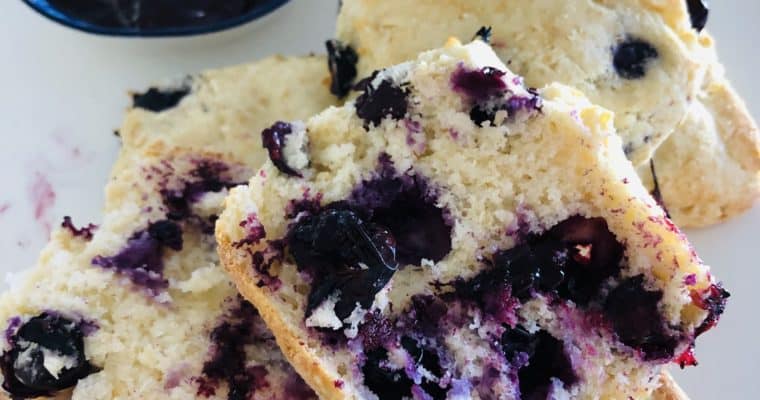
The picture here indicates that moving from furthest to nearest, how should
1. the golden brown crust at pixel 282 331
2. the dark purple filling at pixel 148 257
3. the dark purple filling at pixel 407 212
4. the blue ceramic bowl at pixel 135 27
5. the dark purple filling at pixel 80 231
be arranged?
the blue ceramic bowl at pixel 135 27 → the dark purple filling at pixel 80 231 → the dark purple filling at pixel 148 257 → the dark purple filling at pixel 407 212 → the golden brown crust at pixel 282 331

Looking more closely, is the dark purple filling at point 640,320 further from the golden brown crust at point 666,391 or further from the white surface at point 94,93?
the white surface at point 94,93

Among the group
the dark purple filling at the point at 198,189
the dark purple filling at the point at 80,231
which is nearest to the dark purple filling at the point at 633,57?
the dark purple filling at the point at 198,189

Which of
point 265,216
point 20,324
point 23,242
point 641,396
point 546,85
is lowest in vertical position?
point 23,242

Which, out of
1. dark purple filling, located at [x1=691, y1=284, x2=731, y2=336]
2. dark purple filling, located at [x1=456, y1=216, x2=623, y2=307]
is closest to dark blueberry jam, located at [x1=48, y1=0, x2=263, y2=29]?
dark purple filling, located at [x1=456, y1=216, x2=623, y2=307]

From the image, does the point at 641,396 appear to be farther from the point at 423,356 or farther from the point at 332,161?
the point at 332,161

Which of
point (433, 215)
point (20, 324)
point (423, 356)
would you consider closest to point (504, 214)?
point (433, 215)

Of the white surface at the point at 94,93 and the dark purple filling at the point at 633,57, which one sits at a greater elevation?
the dark purple filling at the point at 633,57
